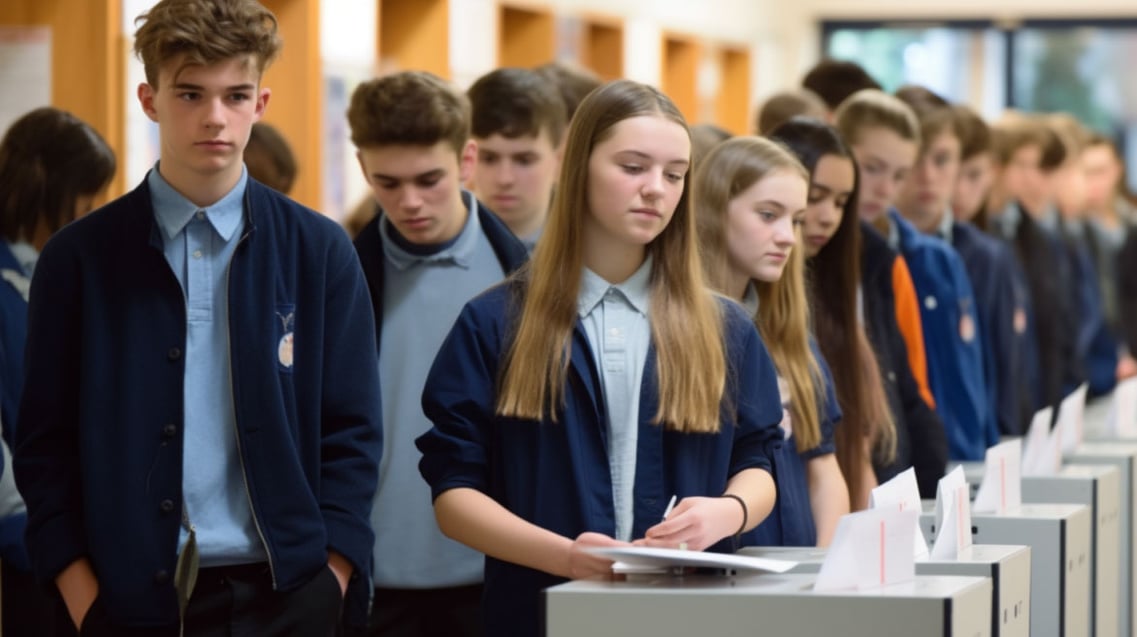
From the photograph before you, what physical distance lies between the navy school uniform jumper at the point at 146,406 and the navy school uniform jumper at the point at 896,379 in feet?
6.15

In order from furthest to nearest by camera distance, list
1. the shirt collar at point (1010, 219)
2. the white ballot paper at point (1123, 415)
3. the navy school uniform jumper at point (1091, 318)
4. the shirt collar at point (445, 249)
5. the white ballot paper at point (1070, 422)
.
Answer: the navy school uniform jumper at point (1091, 318), the shirt collar at point (1010, 219), the white ballot paper at point (1123, 415), the white ballot paper at point (1070, 422), the shirt collar at point (445, 249)

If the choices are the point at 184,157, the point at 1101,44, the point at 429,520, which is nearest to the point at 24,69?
the point at 429,520

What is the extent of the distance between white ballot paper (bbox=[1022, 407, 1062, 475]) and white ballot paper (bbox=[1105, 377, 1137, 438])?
1159mm

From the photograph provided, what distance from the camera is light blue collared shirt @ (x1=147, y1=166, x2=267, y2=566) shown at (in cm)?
252

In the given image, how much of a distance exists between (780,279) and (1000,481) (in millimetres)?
585

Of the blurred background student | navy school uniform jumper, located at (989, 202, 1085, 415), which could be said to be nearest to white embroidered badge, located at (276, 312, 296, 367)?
the blurred background student

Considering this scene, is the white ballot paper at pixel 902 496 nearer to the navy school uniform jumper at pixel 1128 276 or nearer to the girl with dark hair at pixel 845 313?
the girl with dark hair at pixel 845 313

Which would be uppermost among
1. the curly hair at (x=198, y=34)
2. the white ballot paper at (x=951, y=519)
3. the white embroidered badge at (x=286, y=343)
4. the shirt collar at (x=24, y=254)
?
the curly hair at (x=198, y=34)

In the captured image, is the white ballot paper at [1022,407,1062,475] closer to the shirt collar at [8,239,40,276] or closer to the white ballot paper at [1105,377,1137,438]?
the white ballot paper at [1105,377,1137,438]

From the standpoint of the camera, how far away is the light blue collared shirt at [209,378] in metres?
2.52

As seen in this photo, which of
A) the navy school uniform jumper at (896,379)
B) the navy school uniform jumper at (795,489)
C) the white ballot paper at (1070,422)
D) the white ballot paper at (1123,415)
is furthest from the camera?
the white ballot paper at (1123,415)

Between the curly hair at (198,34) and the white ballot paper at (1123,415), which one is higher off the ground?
the curly hair at (198,34)

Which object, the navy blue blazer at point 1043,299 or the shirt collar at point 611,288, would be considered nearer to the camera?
the shirt collar at point 611,288

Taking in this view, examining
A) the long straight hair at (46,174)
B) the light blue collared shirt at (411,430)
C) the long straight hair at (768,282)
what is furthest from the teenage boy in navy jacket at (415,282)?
the long straight hair at (46,174)
